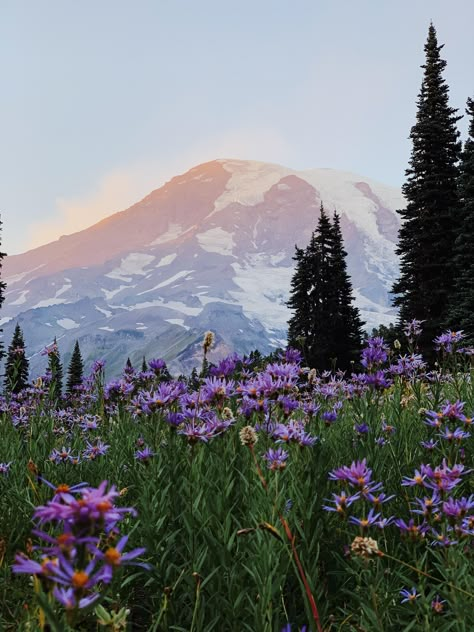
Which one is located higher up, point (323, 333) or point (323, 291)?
point (323, 291)

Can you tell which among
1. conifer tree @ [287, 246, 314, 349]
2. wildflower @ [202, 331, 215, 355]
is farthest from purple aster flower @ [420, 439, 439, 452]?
conifer tree @ [287, 246, 314, 349]

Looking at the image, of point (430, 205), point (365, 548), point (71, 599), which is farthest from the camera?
point (430, 205)

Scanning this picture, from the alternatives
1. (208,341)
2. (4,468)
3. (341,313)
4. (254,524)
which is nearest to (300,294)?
(341,313)

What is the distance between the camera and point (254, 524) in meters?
2.42

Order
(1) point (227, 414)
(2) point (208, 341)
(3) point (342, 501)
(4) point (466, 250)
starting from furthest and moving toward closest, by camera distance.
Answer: (4) point (466, 250) → (2) point (208, 341) → (1) point (227, 414) → (3) point (342, 501)

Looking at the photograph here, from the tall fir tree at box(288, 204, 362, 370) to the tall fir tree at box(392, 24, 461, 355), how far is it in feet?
38.0

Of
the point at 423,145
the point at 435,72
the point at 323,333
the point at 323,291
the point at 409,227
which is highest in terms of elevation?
the point at 435,72

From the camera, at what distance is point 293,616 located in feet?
7.26

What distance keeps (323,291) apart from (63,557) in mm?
43057

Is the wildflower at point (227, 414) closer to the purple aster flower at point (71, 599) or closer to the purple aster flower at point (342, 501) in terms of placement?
the purple aster flower at point (342, 501)

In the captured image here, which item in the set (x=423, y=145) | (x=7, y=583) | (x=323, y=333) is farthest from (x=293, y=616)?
(x=323, y=333)

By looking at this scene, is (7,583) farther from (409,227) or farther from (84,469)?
(409,227)

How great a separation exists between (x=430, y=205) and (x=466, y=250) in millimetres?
5060

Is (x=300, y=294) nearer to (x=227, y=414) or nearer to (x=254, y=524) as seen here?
(x=227, y=414)
